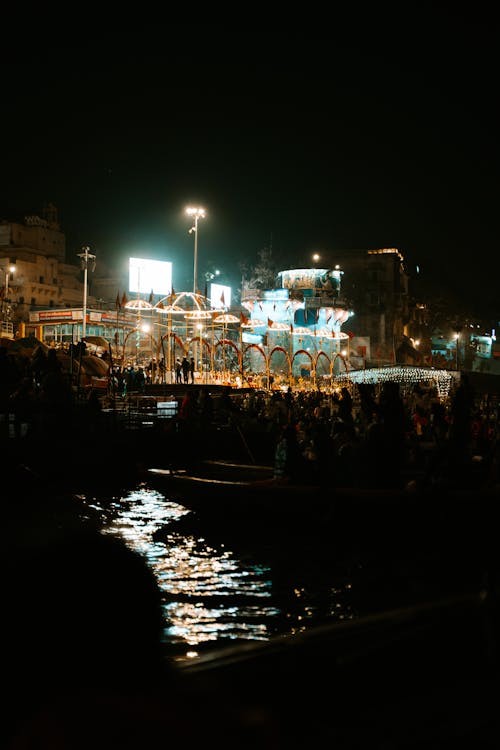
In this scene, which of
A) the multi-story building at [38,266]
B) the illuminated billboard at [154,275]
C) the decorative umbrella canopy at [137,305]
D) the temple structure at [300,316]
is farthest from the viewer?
the multi-story building at [38,266]

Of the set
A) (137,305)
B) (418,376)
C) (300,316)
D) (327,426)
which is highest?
(300,316)

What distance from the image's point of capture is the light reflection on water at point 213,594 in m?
8.13

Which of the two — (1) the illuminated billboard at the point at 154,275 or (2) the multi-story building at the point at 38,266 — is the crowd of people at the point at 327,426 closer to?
(1) the illuminated billboard at the point at 154,275

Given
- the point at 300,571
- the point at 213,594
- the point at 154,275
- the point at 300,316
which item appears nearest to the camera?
the point at 213,594

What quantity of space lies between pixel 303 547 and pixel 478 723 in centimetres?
914

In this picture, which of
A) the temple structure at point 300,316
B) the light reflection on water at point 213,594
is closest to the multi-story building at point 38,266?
the temple structure at point 300,316

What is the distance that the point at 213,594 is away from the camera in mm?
9570

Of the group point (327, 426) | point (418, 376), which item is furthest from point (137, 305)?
point (327, 426)

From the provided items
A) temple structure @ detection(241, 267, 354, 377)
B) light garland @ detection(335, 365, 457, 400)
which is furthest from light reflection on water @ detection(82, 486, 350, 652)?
temple structure @ detection(241, 267, 354, 377)

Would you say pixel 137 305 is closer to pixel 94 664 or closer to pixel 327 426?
pixel 327 426

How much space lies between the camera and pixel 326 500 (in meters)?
11.4

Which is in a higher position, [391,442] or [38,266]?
[38,266]

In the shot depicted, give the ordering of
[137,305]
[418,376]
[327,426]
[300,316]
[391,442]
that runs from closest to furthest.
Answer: [391,442] < [327,426] < [137,305] < [418,376] < [300,316]

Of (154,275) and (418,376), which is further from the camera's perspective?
(154,275)
